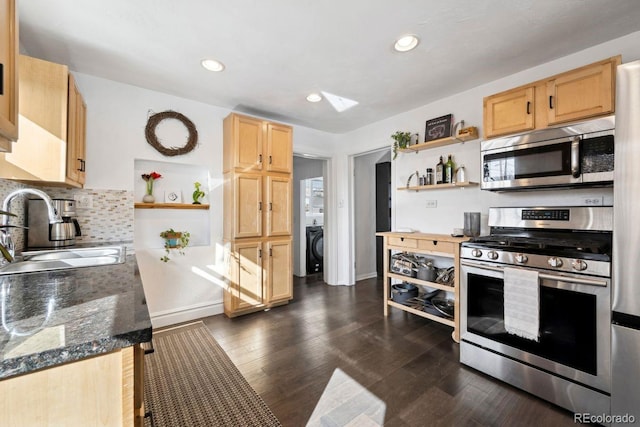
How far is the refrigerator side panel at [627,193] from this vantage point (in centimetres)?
141

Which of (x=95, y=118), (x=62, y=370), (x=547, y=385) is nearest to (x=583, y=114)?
(x=547, y=385)

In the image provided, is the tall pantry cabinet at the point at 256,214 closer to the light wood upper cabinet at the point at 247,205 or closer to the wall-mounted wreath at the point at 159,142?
the light wood upper cabinet at the point at 247,205

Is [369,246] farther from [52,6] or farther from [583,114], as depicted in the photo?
[52,6]

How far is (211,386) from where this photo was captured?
74.2 inches

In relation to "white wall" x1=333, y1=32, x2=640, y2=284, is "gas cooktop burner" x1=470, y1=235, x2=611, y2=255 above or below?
below

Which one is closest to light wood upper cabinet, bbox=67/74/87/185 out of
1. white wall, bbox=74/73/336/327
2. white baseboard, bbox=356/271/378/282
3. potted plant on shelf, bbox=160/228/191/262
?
white wall, bbox=74/73/336/327

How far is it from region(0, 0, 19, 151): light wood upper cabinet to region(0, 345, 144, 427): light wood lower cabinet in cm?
83

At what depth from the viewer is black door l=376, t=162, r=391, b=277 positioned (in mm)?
4824

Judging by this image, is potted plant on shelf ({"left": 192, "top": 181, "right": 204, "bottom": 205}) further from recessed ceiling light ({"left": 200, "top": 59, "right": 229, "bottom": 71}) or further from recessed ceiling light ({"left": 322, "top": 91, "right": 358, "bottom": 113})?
recessed ceiling light ({"left": 322, "top": 91, "right": 358, "bottom": 113})

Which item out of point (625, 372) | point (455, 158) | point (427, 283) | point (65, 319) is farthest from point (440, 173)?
point (65, 319)

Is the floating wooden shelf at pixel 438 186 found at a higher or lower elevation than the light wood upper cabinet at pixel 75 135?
lower

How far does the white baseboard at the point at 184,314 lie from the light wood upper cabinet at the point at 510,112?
3323mm

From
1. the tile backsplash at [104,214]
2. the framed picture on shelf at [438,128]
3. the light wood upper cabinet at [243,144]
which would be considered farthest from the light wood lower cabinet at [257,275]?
the framed picture on shelf at [438,128]

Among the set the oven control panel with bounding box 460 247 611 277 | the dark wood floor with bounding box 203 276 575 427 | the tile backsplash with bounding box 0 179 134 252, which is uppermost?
the tile backsplash with bounding box 0 179 134 252
